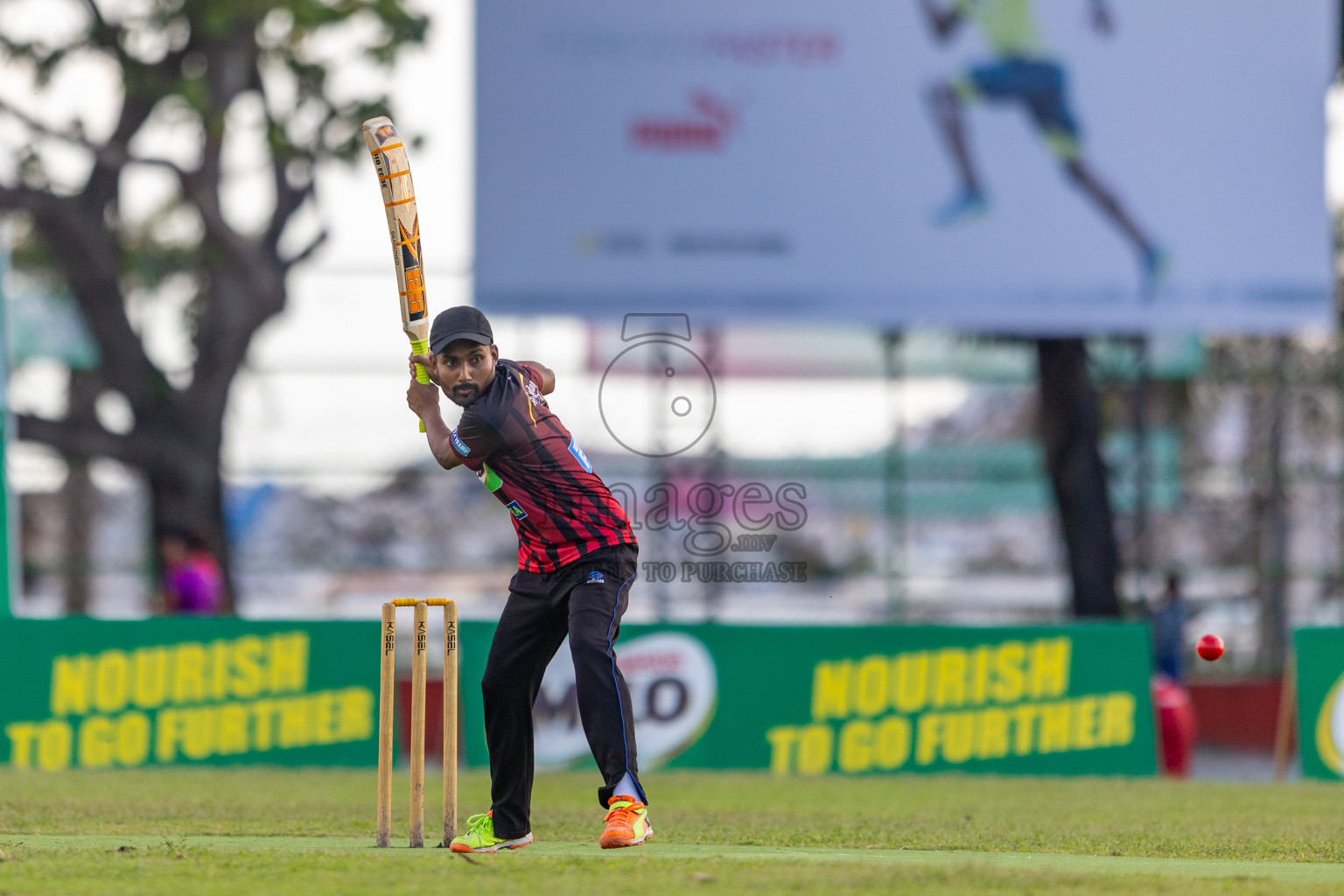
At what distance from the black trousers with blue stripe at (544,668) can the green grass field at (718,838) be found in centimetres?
27

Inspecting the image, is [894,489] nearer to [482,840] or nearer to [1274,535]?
[1274,535]

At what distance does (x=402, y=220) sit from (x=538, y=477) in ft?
4.11

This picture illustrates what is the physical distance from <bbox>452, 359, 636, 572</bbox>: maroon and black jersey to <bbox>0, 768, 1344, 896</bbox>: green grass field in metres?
1.14

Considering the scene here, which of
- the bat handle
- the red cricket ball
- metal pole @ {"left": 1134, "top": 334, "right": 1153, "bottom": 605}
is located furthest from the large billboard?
the bat handle

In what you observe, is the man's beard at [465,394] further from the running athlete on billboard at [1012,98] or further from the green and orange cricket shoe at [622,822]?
Result: the running athlete on billboard at [1012,98]

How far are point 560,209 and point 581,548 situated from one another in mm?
8698

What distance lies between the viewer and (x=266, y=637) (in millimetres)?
12469

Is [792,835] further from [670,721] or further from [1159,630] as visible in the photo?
[1159,630]

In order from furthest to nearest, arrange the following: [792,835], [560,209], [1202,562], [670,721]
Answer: [1202,562], [560,209], [670,721], [792,835]

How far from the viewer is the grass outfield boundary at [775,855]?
243 inches

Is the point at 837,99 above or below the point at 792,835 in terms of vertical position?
above

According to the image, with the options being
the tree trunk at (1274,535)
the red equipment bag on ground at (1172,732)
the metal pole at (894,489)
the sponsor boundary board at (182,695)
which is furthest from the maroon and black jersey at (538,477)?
→ the tree trunk at (1274,535)

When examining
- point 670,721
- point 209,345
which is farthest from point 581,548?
point 209,345

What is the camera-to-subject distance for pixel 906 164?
15055 mm
